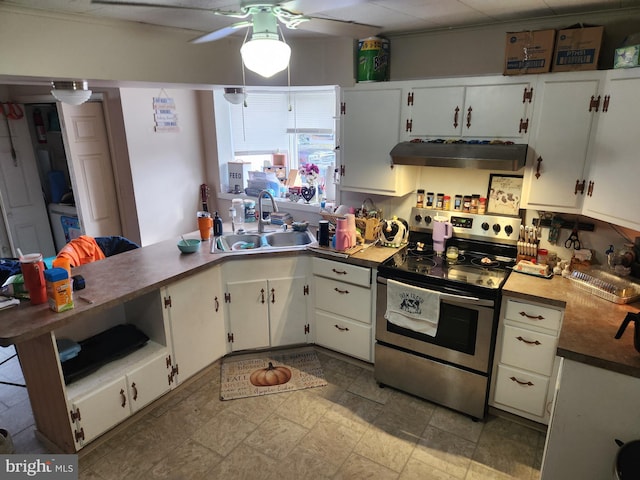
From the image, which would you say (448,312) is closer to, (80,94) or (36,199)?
(80,94)

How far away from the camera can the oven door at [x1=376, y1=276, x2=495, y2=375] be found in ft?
7.88

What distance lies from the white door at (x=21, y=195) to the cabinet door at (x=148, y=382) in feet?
10.1

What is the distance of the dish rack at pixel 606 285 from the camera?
2.20m

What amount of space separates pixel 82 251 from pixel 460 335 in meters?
2.66

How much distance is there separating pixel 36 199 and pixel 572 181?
5329mm

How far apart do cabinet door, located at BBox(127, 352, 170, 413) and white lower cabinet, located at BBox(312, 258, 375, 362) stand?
3.82 feet

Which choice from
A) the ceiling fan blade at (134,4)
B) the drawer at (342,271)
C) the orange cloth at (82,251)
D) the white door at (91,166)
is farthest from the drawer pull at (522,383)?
the white door at (91,166)

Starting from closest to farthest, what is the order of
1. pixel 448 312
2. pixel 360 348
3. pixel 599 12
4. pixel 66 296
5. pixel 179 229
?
pixel 66 296, pixel 599 12, pixel 448 312, pixel 360 348, pixel 179 229

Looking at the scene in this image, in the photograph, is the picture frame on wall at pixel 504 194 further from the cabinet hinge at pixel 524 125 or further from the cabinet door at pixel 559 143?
the cabinet hinge at pixel 524 125

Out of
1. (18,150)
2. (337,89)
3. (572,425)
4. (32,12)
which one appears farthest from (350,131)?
(18,150)

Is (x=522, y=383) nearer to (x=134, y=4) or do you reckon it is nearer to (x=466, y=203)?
(x=466, y=203)

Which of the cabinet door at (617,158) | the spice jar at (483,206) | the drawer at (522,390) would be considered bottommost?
the drawer at (522,390)

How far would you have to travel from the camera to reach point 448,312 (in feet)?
8.23

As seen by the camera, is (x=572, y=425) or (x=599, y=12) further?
(x=599, y=12)
